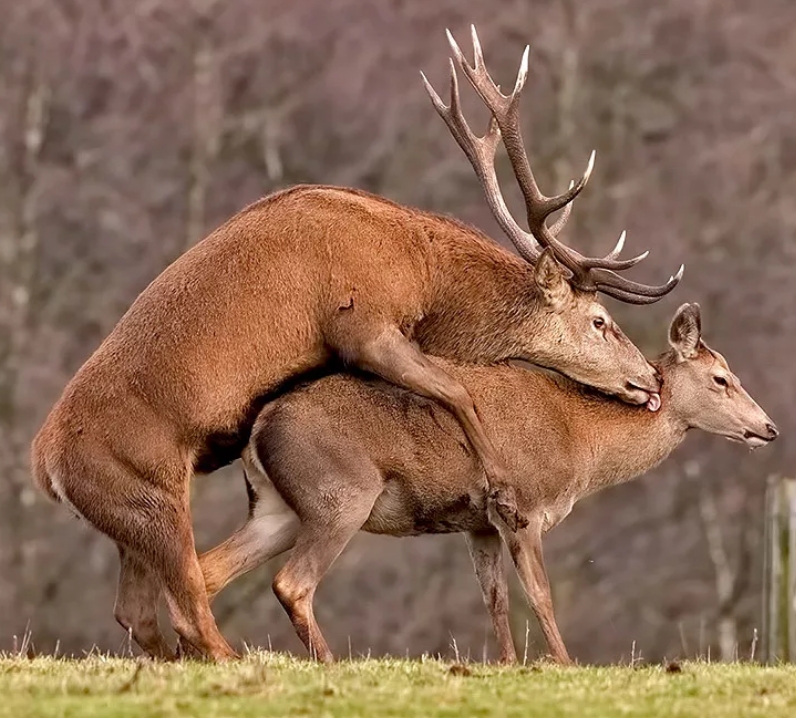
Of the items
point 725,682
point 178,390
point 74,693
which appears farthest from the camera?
point 178,390

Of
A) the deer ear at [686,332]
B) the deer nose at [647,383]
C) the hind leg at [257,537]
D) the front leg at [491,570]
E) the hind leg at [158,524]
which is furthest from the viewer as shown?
the deer ear at [686,332]

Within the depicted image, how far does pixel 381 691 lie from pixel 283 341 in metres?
3.42

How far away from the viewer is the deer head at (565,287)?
14992 mm

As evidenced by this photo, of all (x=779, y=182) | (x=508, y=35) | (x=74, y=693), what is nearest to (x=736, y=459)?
(x=779, y=182)

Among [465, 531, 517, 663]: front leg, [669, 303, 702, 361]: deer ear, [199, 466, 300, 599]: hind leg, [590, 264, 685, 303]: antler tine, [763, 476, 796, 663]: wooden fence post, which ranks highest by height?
[590, 264, 685, 303]: antler tine

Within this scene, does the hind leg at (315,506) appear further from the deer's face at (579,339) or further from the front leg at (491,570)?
the deer's face at (579,339)

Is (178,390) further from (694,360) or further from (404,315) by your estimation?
(694,360)

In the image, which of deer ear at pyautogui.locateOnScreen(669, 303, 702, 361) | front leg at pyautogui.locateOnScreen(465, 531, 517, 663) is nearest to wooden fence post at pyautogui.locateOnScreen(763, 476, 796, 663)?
deer ear at pyautogui.locateOnScreen(669, 303, 702, 361)

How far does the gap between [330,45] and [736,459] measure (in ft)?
22.7

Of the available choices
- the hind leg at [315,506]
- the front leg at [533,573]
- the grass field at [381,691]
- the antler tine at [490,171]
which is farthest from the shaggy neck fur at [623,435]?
the grass field at [381,691]

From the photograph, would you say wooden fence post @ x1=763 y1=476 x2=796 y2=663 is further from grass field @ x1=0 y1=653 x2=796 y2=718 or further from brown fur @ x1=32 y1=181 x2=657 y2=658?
grass field @ x1=0 y1=653 x2=796 y2=718

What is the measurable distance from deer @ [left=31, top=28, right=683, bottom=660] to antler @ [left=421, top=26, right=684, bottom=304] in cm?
1

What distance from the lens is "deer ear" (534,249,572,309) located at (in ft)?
49.1

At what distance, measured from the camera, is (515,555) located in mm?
14227
